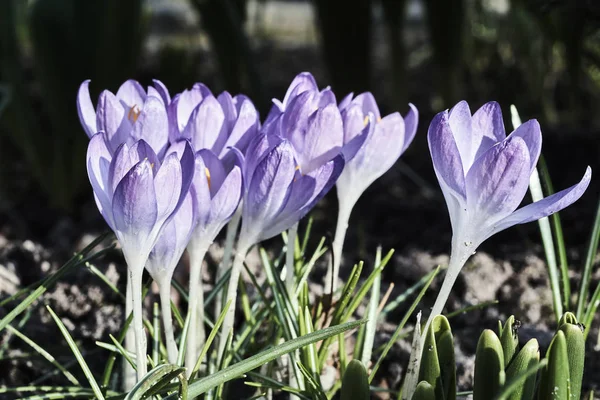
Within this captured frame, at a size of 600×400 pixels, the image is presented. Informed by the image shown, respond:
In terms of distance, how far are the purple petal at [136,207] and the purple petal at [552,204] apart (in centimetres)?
28

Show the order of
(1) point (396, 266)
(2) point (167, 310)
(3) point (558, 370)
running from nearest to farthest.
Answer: (3) point (558, 370) → (2) point (167, 310) → (1) point (396, 266)

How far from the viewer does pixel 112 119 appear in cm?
72

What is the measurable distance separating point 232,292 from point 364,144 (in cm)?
19

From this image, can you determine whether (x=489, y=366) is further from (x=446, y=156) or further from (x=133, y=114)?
(x=133, y=114)

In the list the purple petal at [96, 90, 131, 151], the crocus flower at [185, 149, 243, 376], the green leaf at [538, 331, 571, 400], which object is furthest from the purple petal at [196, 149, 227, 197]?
the green leaf at [538, 331, 571, 400]

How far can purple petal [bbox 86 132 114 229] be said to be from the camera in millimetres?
615

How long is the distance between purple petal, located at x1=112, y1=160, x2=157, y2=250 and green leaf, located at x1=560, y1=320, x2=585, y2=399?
32 cm

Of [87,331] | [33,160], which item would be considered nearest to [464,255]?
[87,331]

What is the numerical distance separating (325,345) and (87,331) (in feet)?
1.31

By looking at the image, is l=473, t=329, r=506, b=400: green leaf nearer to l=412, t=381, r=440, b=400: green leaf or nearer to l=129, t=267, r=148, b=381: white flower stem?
l=412, t=381, r=440, b=400: green leaf

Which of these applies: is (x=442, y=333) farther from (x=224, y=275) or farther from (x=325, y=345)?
(x=224, y=275)

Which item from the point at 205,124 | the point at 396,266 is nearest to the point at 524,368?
the point at 205,124

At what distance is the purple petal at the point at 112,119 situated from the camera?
714mm

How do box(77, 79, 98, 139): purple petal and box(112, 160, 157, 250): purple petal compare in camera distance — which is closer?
box(112, 160, 157, 250): purple petal
